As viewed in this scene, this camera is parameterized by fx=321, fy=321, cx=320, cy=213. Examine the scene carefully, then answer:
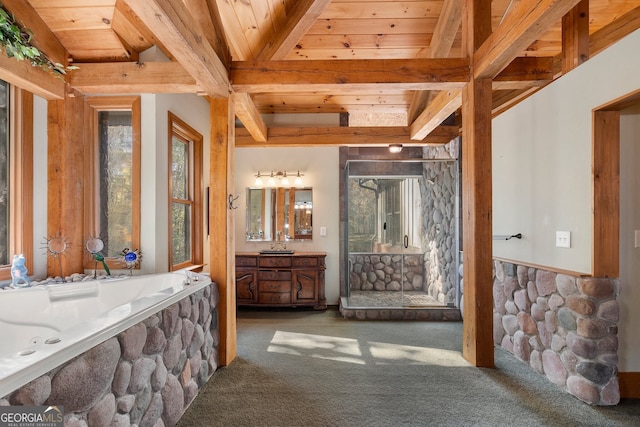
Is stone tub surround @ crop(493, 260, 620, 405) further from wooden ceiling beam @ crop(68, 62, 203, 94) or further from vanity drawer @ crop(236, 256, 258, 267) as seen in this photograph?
wooden ceiling beam @ crop(68, 62, 203, 94)

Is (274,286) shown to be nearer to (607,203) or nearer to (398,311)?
(398,311)

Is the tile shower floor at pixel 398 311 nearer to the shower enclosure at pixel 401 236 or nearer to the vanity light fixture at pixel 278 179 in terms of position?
the shower enclosure at pixel 401 236

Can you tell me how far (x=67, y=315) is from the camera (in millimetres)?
2160

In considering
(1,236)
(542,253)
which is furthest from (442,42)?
(1,236)

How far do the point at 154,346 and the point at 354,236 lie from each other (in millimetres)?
3059

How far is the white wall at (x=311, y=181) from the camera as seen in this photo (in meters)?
4.60

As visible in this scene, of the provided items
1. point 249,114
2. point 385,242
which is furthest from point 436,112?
point 249,114

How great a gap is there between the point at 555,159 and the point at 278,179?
3238 millimetres

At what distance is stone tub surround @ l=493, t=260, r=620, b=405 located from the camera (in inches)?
79.0

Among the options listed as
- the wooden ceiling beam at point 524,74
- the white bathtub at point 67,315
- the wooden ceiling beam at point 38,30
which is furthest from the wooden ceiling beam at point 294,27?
the white bathtub at point 67,315

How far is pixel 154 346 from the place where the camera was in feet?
5.21

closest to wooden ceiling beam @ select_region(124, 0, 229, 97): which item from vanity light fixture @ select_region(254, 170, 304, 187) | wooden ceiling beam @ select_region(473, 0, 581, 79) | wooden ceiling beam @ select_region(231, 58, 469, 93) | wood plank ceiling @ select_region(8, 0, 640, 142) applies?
wood plank ceiling @ select_region(8, 0, 640, 142)

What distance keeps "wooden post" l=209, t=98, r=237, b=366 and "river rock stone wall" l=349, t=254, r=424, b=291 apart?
7.19ft

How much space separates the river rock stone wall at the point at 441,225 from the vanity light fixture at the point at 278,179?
1.73m
